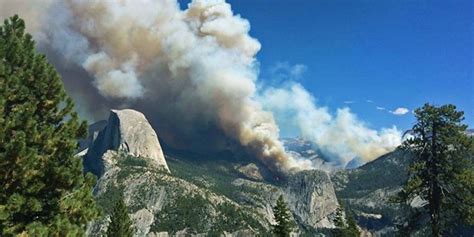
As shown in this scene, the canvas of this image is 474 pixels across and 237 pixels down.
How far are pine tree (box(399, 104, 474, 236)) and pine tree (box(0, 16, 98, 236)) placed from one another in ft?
59.5

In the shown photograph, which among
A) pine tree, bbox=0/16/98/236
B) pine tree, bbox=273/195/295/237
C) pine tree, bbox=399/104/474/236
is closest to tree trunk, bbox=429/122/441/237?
pine tree, bbox=399/104/474/236

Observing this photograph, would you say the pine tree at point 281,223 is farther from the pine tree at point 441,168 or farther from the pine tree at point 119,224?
the pine tree at point 441,168

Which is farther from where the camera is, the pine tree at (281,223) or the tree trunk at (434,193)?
the pine tree at (281,223)

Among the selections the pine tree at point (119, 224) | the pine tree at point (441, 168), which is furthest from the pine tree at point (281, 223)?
the pine tree at point (441, 168)

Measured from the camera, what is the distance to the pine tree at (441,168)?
27.7 meters

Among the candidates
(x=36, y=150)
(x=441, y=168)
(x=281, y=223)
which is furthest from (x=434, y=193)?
(x=281, y=223)

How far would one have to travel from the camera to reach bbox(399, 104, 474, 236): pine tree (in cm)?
2770

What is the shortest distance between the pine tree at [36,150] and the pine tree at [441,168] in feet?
59.5

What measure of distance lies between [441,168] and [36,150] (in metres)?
21.6

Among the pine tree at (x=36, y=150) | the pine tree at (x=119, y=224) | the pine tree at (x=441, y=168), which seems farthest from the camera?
the pine tree at (x=119, y=224)

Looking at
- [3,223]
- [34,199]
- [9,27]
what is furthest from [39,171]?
[9,27]

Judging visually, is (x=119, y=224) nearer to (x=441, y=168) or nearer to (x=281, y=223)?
(x=281, y=223)

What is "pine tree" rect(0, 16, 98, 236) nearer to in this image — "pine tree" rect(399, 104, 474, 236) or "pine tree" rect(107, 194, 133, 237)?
"pine tree" rect(399, 104, 474, 236)

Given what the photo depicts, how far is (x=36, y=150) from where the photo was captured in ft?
56.7
